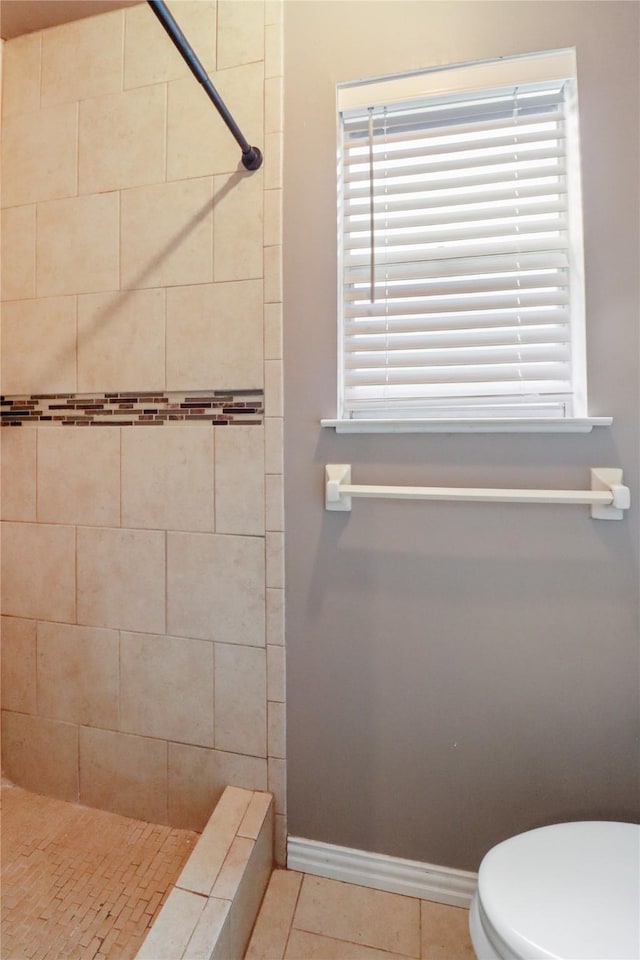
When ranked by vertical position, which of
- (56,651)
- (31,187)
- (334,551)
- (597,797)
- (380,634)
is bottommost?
(597,797)

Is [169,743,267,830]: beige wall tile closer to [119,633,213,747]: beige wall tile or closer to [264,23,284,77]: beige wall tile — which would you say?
[119,633,213,747]: beige wall tile

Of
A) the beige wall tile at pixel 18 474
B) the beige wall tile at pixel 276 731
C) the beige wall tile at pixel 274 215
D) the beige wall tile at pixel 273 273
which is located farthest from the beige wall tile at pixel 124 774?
the beige wall tile at pixel 274 215

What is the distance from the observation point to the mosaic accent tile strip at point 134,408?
1083mm

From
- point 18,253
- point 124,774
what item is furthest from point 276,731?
point 18,253

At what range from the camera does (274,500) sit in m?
1.07

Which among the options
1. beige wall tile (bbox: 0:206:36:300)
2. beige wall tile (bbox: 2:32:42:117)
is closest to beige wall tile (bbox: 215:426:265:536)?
beige wall tile (bbox: 0:206:36:300)

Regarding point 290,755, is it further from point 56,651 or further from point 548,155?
point 548,155

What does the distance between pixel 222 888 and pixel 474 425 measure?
1.11 metres

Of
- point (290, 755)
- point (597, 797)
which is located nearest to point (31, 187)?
point (290, 755)

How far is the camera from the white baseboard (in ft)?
3.28

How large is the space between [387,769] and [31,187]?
189 centimetres

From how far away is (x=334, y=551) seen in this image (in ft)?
3.45

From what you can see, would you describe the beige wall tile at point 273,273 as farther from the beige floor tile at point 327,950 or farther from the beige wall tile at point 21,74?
the beige floor tile at point 327,950

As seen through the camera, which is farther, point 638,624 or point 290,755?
point 290,755
